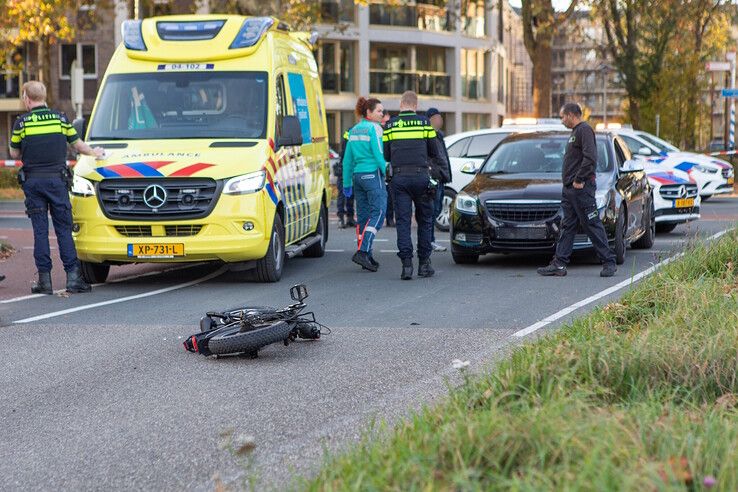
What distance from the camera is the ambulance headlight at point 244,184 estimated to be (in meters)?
12.2

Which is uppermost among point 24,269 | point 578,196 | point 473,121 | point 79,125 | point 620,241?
point 473,121

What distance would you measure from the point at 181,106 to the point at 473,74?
50.9 m

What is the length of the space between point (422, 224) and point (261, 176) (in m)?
2.08

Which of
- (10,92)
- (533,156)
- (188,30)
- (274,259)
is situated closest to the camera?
(274,259)

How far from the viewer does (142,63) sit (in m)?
13.6

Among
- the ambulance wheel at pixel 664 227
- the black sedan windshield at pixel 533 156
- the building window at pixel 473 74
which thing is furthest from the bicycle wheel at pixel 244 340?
the building window at pixel 473 74

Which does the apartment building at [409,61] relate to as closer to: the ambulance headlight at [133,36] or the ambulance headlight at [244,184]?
the ambulance headlight at [133,36]

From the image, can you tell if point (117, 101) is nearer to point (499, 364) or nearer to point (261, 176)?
point (261, 176)

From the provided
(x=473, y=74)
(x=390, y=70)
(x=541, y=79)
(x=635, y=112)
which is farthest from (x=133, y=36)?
(x=473, y=74)

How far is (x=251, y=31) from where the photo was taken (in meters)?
13.7

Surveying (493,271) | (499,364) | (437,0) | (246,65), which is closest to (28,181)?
(246,65)

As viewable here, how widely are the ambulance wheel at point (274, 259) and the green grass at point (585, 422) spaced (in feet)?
17.4

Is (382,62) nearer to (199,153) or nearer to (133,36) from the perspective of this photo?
(133,36)

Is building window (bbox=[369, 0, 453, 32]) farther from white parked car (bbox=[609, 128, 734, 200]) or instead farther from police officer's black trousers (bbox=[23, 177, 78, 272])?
police officer's black trousers (bbox=[23, 177, 78, 272])
